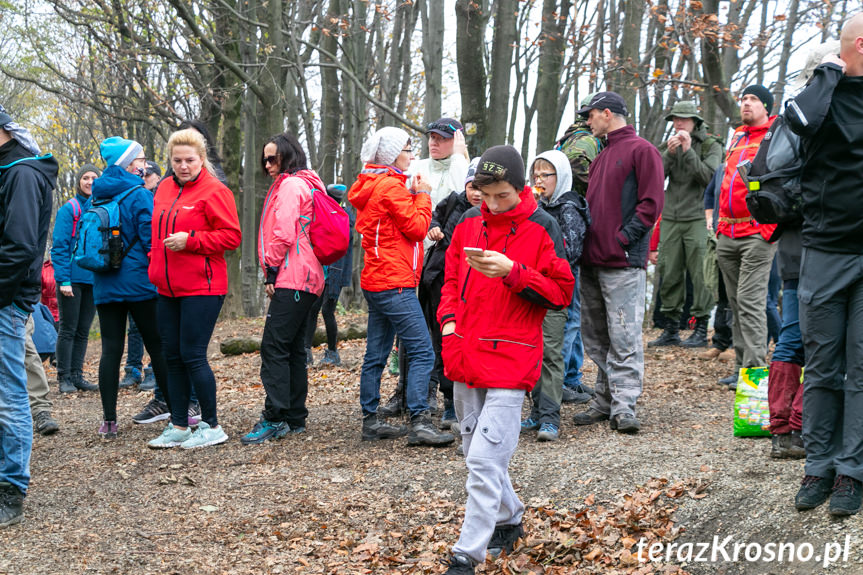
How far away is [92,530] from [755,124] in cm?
625

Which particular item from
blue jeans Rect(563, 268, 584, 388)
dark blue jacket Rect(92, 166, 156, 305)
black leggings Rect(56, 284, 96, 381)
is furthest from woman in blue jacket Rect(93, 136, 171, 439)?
blue jeans Rect(563, 268, 584, 388)

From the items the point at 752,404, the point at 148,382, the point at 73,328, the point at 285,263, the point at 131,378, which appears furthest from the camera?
the point at 131,378

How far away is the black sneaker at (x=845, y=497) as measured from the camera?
150 inches

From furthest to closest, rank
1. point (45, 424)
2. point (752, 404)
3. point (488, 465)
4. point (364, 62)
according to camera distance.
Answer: point (364, 62) → point (45, 424) → point (752, 404) → point (488, 465)

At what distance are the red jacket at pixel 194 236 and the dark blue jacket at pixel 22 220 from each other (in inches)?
49.3

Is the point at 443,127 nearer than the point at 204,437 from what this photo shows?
No

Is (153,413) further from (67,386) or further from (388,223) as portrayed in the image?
(388,223)

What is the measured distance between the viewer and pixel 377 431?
6738mm

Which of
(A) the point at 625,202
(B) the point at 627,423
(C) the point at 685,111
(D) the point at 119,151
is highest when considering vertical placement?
(C) the point at 685,111

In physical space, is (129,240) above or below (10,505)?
above

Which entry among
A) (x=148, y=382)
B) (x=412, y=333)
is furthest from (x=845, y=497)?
(x=148, y=382)

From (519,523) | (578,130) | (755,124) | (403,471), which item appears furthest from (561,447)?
(755,124)

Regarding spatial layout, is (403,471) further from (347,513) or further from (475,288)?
(475,288)

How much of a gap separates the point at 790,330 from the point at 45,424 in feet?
20.7
